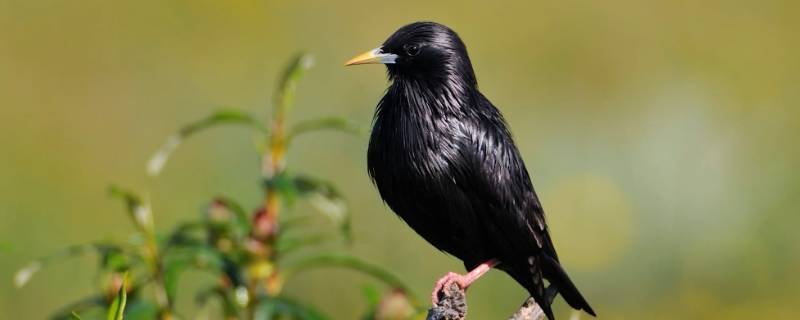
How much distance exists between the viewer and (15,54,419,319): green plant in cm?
381

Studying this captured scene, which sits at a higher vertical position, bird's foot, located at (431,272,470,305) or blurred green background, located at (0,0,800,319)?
bird's foot, located at (431,272,470,305)

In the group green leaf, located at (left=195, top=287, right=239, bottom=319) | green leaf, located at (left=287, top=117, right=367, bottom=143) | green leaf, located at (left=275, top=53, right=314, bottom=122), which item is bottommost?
green leaf, located at (left=195, top=287, right=239, bottom=319)

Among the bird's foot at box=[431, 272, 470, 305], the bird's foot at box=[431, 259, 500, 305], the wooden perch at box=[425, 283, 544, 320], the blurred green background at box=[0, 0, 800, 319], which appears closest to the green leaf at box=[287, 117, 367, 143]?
the bird's foot at box=[431, 259, 500, 305]

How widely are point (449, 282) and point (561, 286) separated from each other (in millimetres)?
467

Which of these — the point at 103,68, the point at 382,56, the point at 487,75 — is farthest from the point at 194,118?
the point at 382,56

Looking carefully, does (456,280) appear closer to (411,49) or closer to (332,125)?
(411,49)

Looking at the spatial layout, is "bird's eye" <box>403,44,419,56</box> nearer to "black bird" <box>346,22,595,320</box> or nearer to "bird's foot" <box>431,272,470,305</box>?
"black bird" <box>346,22,595,320</box>

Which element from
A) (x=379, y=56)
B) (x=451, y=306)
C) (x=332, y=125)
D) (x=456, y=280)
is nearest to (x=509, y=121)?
(x=332, y=125)

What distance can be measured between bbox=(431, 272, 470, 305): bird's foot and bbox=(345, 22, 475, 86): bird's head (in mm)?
548

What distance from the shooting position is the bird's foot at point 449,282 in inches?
137

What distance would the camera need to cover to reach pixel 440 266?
677 centimetres

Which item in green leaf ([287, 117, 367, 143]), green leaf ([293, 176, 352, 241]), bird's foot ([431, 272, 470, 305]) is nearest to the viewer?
bird's foot ([431, 272, 470, 305])

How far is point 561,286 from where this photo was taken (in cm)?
385

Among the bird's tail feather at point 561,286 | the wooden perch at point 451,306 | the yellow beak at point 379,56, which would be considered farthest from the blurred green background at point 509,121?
the wooden perch at point 451,306
